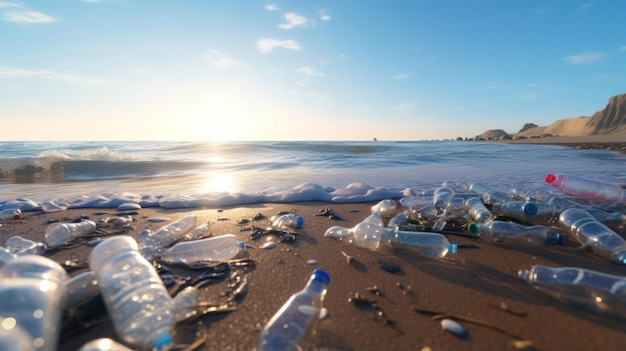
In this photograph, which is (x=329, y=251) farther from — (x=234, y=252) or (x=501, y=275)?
(x=501, y=275)

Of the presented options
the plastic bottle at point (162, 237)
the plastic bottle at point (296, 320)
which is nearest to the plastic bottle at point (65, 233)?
the plastic bottle at point (162, 237)

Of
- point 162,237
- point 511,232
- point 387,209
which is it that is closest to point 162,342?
point 162,237

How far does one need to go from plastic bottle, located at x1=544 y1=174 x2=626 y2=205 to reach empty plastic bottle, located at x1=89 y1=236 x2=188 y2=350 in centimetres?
405

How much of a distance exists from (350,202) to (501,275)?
7.29 feet

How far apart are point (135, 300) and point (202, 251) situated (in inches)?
32.9

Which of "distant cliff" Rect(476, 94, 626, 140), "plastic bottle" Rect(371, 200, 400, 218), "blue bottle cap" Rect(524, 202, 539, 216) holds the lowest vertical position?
"plastic bottle" Rect(371, 200, 400, 218)

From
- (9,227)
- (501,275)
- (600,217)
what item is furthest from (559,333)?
(9,227)

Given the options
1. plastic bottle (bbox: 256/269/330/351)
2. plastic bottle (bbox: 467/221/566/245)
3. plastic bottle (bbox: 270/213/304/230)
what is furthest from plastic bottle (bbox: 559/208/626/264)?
plastic bottle (bbox: 270/213/304/230)

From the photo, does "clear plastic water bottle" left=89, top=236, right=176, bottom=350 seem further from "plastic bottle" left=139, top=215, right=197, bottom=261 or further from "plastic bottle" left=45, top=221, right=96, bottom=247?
"plastic bottle" left=45, top=221, right=96, bottom=247

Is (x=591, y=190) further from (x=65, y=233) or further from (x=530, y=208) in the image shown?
(x=65, y=233)

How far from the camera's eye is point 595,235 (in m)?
2.01

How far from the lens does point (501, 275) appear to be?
1.61 m

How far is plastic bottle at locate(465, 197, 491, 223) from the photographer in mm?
2545

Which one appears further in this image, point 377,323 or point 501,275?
point 501,275
